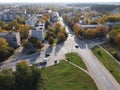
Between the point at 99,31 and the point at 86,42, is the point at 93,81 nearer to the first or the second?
the point at 86,42

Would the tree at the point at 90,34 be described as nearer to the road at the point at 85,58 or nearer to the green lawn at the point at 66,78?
the road at the point at 85,58

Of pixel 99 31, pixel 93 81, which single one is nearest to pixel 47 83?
pixel 93 81

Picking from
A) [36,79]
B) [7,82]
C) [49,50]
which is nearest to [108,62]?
[49,50]

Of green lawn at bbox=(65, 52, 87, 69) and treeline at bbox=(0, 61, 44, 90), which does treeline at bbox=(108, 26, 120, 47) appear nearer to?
green lawn at bbox=(65, 52, 87, 69)

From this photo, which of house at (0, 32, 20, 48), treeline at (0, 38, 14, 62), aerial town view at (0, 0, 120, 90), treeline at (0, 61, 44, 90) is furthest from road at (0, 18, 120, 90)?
treeline at (0, 61, 44, 90)

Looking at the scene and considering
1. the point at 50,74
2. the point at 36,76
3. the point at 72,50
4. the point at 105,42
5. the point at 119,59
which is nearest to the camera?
the point at 36,76
